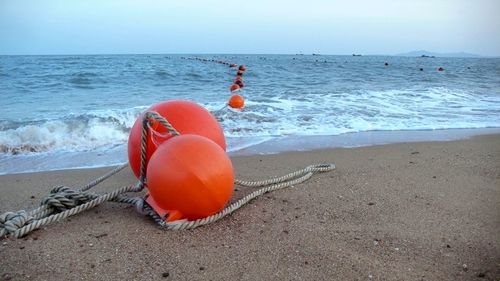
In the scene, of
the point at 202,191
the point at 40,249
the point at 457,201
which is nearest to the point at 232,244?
the point at 202,191

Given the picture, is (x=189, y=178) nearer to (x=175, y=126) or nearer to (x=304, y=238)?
(x=175, y=126)

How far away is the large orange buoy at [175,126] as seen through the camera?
3402 mm

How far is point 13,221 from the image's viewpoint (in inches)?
114

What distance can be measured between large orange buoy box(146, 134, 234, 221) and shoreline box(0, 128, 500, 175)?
8.77 feet

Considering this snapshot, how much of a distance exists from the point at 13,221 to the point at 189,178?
124 centimetres

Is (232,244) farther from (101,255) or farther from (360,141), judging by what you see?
(360,141)

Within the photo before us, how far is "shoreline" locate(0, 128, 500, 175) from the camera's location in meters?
5.44

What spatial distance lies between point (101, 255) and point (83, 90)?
13.2 meters

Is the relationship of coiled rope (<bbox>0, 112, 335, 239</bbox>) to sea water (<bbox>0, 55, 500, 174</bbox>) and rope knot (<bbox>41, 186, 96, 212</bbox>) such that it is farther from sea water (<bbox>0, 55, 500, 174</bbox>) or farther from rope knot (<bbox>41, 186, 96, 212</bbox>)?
sea water (<bbox>0, 55, 500, 174</bbox>)

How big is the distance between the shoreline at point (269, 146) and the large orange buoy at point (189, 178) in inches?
105

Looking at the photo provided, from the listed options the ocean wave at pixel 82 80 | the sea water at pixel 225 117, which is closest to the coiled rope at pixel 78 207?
the sea water at pixel 225 117

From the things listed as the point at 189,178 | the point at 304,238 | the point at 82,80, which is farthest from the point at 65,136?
the point at 82,80

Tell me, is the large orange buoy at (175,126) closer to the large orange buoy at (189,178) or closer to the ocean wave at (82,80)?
the large orange buoy at (189,178)

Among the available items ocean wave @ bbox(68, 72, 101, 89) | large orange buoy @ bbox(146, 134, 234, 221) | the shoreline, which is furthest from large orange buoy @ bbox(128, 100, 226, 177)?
ocean wave @ bbox(68, 72, 101, 89)
